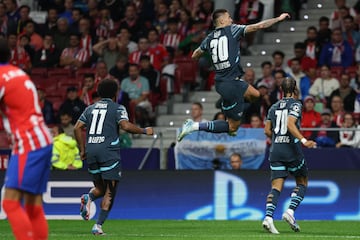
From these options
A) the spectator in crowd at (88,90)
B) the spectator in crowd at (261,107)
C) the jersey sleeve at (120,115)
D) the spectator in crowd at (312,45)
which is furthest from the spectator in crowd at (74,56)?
the jersey sleeve at (120,115)

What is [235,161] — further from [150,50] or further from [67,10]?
[67,10]

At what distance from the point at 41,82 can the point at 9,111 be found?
16405mm

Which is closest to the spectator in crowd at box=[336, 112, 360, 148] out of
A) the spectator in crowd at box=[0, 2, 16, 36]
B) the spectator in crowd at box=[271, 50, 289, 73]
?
the spectator in crowd at box=[271, 50, 289, 73]

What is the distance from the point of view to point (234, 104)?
1499 cm

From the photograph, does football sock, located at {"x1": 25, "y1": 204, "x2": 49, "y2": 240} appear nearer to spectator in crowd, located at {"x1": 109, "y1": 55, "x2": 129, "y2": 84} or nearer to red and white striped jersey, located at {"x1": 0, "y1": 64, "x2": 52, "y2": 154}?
red and white striped jersey, located at {"x1": 0, "y1": 64, "x2": 52, "y2": 154}

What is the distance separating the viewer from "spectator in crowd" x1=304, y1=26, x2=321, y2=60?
23.6m

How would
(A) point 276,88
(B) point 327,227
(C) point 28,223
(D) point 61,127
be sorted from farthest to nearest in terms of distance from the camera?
(A) point 276,88 < (D) point 61,127 < (B) point 327,227 < (C) point 28,223

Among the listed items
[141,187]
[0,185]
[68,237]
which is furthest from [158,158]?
[68,237]

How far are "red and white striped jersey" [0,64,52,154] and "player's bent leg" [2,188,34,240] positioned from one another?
0.39 meters

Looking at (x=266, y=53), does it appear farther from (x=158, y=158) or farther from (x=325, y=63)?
(x=158, y=158)

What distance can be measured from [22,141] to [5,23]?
18883mm

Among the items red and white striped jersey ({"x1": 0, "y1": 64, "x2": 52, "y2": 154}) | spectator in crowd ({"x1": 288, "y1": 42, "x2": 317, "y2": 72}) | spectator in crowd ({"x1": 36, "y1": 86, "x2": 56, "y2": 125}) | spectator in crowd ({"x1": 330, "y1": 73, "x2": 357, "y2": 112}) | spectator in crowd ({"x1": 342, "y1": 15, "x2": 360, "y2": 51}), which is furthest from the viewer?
spectator in crowd ({"x1": 36, "y1": 86, "x2": 56, "y2": 125})

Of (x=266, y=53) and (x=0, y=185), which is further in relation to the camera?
(x=266, y=53)

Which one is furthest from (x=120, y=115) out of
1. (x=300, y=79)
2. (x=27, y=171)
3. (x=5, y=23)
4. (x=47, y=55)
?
(x=5, y=23)
